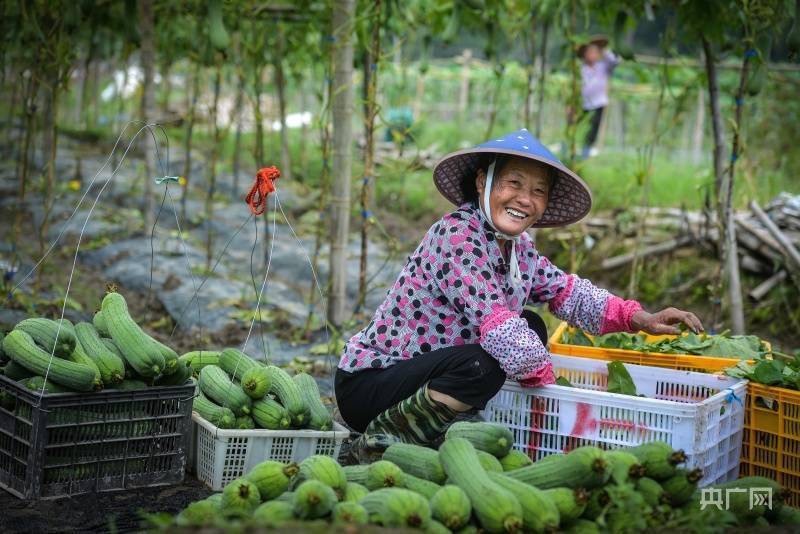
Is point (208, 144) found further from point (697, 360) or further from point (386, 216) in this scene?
point (697, 360)

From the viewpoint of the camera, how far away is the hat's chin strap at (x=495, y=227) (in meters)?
3.73

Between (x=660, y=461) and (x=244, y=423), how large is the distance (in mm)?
1485

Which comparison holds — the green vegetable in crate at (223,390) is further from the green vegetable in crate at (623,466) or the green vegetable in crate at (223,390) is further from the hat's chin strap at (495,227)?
the green vegetable in crate at (623,466)

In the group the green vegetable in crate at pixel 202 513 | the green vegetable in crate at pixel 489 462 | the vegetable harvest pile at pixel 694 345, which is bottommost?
the green vegetable in crate at pixel 202 513

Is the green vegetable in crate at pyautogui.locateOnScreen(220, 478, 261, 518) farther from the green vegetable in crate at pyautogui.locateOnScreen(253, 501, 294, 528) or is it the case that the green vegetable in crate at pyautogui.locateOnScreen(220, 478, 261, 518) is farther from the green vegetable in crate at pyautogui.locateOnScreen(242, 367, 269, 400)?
the green vegetable in crate at pyautogui.locateOnScreen(242, 367, 269, 400)

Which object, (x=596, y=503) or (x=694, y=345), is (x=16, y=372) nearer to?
(x=596, y=503)

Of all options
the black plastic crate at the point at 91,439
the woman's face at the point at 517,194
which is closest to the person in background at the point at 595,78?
the woman's face at the point at 517,194

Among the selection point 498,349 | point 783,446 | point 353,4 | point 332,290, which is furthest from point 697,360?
point 353,4

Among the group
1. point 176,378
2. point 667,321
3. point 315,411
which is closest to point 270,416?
point 315,411

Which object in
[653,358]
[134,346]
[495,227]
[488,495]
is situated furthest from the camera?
[653,358]

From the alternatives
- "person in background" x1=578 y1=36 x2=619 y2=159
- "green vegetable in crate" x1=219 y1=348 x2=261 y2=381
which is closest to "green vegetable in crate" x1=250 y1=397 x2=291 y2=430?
"green vegetable in crate" x1=219 y1=348 x2=261 y2=381

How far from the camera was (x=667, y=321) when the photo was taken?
385 centimetres

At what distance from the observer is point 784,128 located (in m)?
13.0

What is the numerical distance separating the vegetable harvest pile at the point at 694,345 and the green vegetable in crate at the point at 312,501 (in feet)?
6.25
